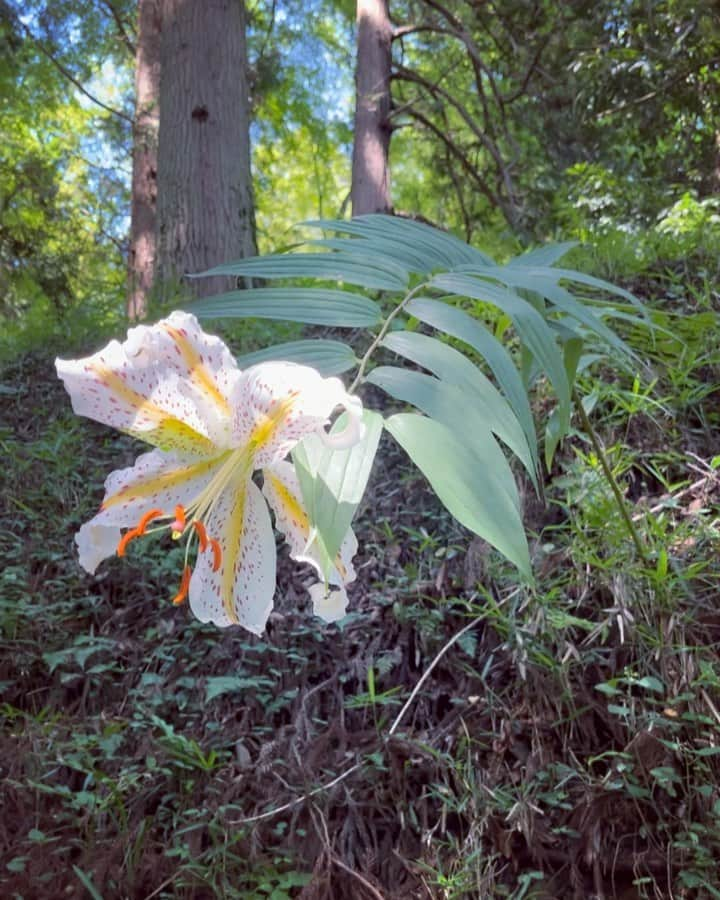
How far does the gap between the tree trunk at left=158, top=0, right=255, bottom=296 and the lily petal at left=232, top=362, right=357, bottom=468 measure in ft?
11.4

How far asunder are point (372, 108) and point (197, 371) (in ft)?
20.9

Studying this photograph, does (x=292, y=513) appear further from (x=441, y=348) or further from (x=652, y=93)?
(x=652, y=93)

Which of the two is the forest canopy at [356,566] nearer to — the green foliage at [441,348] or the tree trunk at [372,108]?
the green foliage at [441,348]

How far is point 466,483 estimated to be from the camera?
497 millimetres

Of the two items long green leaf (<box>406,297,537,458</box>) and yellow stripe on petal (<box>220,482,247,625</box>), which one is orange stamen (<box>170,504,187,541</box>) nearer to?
yellow stripe on petal (<box>220,482,247,625</box>)

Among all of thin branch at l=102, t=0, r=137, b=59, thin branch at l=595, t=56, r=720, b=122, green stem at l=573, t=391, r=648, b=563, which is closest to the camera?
green stem at l=573, t=391, r=648, b=563

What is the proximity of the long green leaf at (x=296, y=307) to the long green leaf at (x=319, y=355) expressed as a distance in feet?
0.10

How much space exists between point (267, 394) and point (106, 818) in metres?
1.53

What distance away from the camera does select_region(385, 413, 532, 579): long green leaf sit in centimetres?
47

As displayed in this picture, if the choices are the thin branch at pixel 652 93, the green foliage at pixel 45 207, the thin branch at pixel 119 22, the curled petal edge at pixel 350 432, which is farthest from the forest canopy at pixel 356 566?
the thin branch at pixel 119 22

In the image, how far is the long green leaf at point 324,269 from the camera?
79 centimetres

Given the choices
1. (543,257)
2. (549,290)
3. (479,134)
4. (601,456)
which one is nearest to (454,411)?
(549,290)

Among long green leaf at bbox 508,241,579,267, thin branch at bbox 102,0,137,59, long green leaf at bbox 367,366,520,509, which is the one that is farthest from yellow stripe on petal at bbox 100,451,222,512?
thin branch at bbox 102,0,137,59

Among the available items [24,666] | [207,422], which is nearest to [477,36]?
[24,666]
